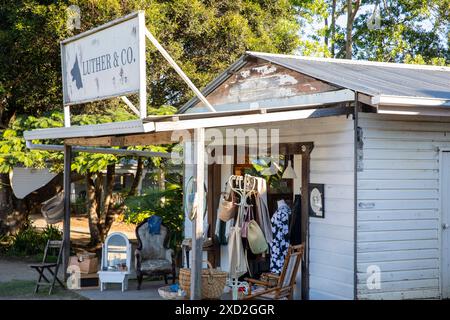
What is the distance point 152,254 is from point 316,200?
356 cm

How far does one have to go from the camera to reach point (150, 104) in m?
16.3

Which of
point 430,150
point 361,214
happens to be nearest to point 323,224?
point 361,214

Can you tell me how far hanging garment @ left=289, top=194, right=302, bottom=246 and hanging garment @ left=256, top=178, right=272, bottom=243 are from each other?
445mm

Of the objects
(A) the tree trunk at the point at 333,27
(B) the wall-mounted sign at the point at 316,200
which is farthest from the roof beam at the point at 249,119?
(A) the tree trunk at the point at 333,27

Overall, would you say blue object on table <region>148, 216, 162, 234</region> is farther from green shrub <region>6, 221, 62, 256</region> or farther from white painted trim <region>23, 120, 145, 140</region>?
green shrub <region>6, 221, 62, 256</region>

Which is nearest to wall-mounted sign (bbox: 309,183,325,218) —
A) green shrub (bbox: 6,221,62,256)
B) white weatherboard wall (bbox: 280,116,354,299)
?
white weatherboard wall (bbox: 280,116,354,299)

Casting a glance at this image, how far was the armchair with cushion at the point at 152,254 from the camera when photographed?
1025 centimetres

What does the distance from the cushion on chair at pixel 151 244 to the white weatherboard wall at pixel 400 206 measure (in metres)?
4.19

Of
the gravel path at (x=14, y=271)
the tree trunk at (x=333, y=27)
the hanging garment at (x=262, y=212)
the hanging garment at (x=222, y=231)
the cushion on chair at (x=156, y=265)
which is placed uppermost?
the tree trunk at (x=333, y=27)

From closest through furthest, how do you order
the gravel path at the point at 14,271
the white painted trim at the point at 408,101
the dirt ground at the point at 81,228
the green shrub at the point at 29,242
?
the white painted trim at the point at 408,101 → the gravel path at the point at 14,271 → the green shrub at the point at 29,242 → the dirt ground at the point at 81,228

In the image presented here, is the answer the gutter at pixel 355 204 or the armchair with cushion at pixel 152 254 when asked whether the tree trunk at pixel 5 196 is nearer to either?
the armchair with cushion at pixel 152 254

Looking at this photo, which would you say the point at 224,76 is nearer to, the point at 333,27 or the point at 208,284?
the point at 208,284

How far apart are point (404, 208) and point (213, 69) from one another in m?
9.14

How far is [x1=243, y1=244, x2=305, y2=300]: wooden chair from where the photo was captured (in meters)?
8.05
